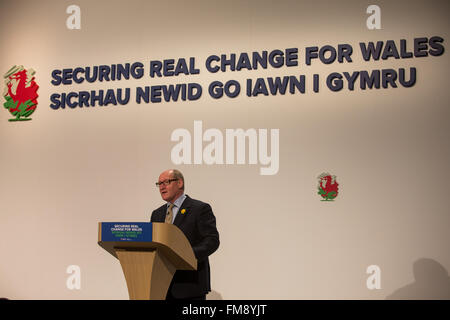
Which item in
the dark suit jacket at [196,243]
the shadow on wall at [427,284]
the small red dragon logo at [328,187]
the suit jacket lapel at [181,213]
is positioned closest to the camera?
the dark suit jacket at [196,243]

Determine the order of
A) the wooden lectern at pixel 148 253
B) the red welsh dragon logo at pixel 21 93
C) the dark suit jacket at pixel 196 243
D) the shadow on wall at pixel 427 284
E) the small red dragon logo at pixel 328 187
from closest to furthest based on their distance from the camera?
the wooden lectern at pixel 148 253, the dark suit jacket at pixel 196 243, the shadow on wall at pixel 427 284, the small red dragon logo at pixel 328 187, the red welsh dragon logo at pixel 21 93

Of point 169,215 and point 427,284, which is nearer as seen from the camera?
point 169,215

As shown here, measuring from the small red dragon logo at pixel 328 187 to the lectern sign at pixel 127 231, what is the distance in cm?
248

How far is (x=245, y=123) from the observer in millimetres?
5617

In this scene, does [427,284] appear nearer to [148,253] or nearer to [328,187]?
[328,187]

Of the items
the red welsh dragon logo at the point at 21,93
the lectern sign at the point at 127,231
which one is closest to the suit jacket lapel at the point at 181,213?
the lectern sign at the point at 127,231

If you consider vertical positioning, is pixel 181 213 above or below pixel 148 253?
above

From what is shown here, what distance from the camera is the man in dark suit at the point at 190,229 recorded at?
12.2 feet

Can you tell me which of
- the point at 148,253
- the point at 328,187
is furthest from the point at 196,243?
the point at 328,187

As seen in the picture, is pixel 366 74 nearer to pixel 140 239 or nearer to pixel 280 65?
pixel 280 65

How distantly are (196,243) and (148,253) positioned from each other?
57 centimetres

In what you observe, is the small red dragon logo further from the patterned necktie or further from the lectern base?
the lectern base

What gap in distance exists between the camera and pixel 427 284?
16.6 feet

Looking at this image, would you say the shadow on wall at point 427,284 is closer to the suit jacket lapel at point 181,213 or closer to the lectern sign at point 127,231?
the suit jacket lapel at point 181,213
